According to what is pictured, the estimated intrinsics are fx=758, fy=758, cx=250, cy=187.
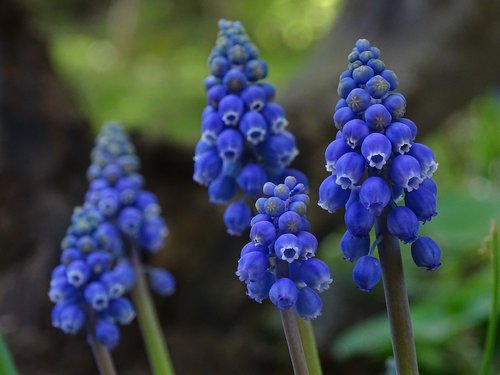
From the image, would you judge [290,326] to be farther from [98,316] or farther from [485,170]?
[485,170]

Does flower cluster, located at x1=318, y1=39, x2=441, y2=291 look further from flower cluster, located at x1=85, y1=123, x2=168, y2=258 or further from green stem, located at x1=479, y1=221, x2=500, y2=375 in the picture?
flower cluster, located at x1=85, y1=123, x2=168, y2=258

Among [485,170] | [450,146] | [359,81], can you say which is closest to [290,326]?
[359,81]

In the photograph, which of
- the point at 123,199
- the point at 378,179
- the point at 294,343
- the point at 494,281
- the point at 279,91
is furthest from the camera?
the point at 279,91

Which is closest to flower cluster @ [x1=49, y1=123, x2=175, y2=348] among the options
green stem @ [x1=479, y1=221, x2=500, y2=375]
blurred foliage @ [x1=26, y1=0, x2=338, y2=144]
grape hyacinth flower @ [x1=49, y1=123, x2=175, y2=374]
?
grape hyacinth flower @ [x1=49, y1=123, x2=175, y2=374]

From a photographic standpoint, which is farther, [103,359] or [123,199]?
[123,199]

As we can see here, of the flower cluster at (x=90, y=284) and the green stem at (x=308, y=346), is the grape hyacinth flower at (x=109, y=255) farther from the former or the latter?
the green stem at (x=308, y=346)

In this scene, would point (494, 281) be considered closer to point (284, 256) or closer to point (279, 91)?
point (284, 256)

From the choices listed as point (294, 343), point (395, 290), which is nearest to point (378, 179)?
point (395, 290)
